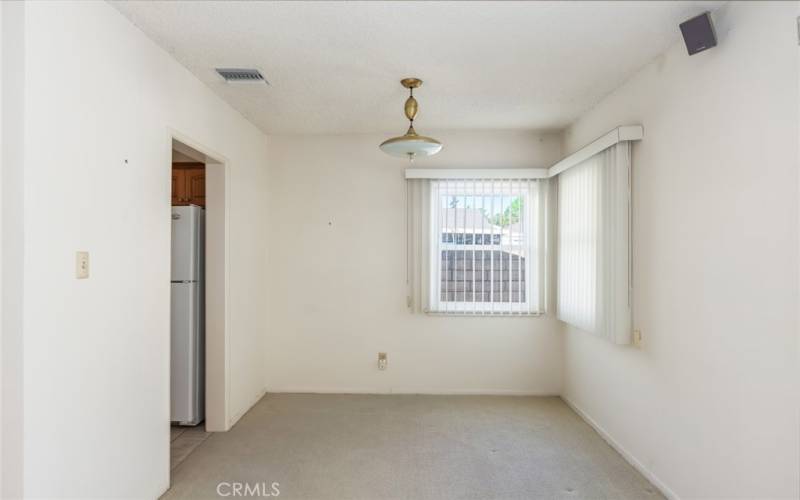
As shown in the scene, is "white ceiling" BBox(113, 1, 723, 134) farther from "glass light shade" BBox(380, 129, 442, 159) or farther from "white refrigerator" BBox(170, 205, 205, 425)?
"white refrigerator" BBox(170, 205, 205, 425)

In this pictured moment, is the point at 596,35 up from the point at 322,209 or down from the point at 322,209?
up

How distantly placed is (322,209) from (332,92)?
1421 mm

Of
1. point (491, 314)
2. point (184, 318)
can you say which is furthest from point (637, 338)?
point (184, 318)

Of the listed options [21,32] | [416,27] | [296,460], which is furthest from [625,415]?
[21,32]

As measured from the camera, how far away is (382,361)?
4.21m

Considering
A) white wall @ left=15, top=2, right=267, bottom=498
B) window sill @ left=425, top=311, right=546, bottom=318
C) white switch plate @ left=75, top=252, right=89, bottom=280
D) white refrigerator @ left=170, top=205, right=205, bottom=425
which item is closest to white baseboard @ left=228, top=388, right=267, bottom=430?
white refrigerator @ left=170, top=205, right=205, bottom=425

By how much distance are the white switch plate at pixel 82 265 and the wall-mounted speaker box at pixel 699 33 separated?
9.78ft

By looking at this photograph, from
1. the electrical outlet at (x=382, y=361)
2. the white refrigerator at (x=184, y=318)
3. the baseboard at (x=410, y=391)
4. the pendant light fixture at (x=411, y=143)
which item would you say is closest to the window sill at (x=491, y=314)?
the electrical outlet at (x=382, y=361)

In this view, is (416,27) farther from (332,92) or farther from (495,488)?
(495,488)

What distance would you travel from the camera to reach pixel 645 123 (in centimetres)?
264

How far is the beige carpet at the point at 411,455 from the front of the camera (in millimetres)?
2494

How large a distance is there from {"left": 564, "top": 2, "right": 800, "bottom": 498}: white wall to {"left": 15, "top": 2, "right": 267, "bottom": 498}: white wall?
2930 mm

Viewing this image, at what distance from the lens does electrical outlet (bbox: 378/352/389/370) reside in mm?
4215

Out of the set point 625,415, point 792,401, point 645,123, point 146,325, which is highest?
point 645,123
